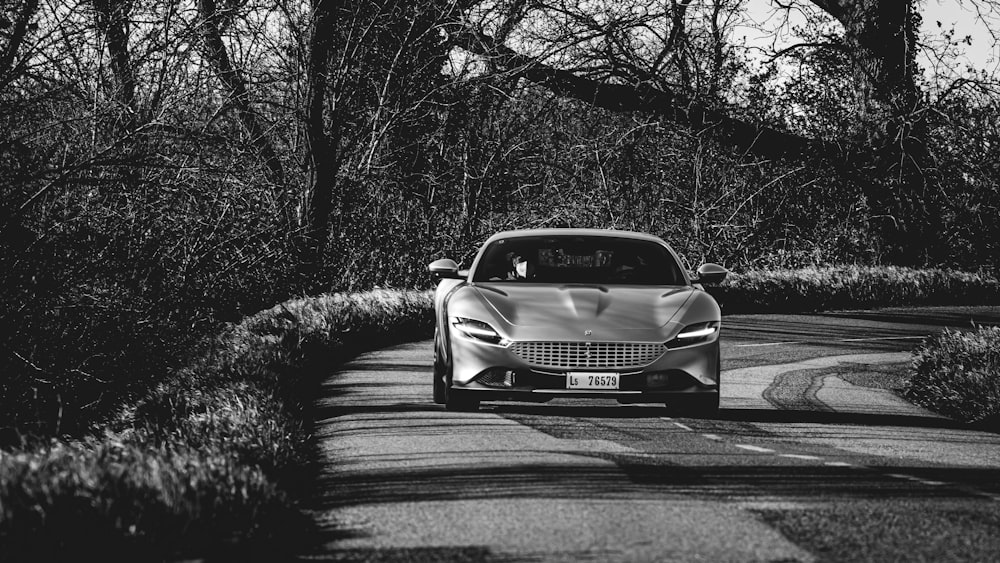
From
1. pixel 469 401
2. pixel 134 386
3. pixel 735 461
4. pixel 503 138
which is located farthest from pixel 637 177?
pixel 735 461

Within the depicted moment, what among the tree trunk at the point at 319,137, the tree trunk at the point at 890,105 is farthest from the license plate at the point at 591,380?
the tree trunk at the point at 890,105

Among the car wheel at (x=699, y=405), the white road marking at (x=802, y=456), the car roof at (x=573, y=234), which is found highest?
the car roof at (x=573, y=234)

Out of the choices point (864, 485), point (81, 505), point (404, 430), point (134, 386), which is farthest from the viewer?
point (134, 386)

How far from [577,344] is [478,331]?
77 centimetres

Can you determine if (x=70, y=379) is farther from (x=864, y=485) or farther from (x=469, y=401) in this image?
(x=864, y=485)

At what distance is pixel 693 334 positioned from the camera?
10.2m

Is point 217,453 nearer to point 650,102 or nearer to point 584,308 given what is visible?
point 584,308

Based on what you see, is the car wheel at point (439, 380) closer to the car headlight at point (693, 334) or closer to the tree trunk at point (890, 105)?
the car headlight at point (693, 334)

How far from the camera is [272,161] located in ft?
83.5

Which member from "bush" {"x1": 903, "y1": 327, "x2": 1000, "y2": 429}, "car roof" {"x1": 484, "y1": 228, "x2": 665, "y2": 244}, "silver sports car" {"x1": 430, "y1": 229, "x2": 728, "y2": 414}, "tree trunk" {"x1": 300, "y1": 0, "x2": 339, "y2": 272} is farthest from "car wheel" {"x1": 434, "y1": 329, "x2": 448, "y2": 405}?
"tree trunk" {"x1": 300, "y1": 0, "x2": 339, "y2": 272}

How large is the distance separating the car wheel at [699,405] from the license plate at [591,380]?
0.59 m

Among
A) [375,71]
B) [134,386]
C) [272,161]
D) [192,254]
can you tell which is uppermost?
[375,71]

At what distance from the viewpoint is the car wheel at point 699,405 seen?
10242 millimetres

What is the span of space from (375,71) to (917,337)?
11750mm
